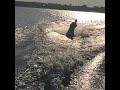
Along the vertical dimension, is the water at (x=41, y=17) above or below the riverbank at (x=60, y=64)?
above

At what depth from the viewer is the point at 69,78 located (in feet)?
35.7

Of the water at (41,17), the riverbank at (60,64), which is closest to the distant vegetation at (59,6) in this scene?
the water at (41,17)

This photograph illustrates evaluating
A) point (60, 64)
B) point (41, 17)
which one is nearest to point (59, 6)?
point (41, 17)

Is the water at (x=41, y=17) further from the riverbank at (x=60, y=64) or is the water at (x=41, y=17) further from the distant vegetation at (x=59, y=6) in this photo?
the riverbank at (x=60, y=64)

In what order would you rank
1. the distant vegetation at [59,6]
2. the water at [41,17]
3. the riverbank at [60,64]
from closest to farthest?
the riverbank at [60,64]
the water at [41,17]
the distant vegetation at [59,6]

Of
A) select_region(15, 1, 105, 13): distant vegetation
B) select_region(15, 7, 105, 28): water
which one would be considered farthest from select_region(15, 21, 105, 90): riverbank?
select_region(15, 1, 105, 13): distant vegetation

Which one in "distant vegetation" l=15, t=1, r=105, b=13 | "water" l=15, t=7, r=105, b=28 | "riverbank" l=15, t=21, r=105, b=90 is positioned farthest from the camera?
"distant vegetation" l=15, t=1, r=105, b=13

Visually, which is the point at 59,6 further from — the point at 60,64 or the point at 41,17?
the point at 60,64

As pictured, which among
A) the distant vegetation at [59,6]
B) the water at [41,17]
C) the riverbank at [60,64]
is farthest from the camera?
the distant vegetation at [59,6]

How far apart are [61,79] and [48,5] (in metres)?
64.5

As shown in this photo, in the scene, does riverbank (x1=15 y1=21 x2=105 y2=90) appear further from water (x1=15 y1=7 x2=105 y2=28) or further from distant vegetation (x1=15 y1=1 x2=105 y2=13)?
distant vegetation (x1=15 y1=1 x2=105 y2=13)

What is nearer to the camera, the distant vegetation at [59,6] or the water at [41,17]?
the water at [41,17]
